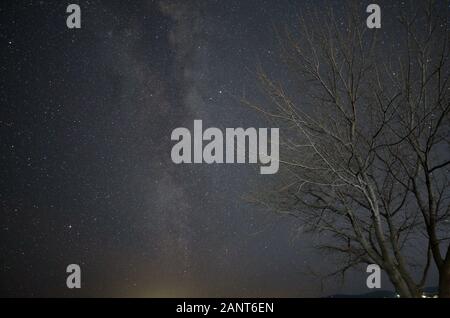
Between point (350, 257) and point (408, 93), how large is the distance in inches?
110

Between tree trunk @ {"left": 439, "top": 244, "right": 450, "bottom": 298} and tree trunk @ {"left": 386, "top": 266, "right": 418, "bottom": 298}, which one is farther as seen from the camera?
tree trunk @ {"left": 386, "top": 266, "right": 418, "bottom": 298}

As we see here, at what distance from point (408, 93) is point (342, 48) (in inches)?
48.0

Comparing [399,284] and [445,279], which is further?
[399,284]

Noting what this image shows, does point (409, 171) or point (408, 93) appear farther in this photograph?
point (409, 171)

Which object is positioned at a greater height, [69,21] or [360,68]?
[69,21]

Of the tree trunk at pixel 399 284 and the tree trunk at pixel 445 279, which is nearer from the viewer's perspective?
the tree trunk at pixel 445 279

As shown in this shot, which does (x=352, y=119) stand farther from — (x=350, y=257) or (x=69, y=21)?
(x=69, y=21)

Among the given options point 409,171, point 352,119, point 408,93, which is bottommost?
point 409,171

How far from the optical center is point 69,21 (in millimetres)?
7391
